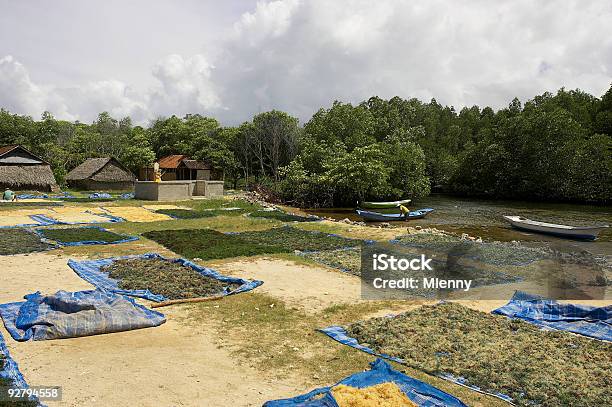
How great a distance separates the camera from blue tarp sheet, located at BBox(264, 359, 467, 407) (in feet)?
15.2

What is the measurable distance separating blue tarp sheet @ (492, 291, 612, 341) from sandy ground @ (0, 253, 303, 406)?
465 centimetres

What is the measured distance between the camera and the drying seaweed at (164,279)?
29.9ft

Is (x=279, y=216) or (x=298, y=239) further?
(x=279, y=216)

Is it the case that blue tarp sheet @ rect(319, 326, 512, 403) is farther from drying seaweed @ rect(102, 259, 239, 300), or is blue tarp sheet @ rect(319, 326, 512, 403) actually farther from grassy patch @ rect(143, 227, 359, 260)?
grassy patch @ rect(143, 227, 359, 260)

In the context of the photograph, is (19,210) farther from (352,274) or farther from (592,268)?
(592,268)

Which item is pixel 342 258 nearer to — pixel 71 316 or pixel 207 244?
pixel 207 244

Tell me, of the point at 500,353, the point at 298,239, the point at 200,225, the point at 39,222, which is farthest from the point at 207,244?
the point at 500,353

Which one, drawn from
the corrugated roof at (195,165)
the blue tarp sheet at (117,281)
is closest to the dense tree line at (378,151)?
the corrugated roof at (195,165)

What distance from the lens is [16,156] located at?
34.9m

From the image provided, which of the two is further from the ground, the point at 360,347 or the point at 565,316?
the point at 565,316

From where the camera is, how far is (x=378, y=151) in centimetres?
3297

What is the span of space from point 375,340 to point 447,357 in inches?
41.7

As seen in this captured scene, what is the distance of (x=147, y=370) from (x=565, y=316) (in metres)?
6.78

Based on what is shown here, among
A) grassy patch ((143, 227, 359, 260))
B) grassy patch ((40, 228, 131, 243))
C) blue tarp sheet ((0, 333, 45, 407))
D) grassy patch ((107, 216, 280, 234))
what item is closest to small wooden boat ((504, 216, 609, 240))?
grassy patch ((143, 227, 359, 260))
